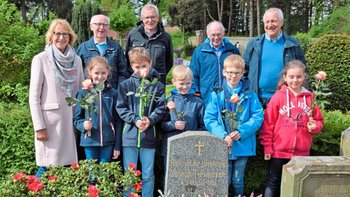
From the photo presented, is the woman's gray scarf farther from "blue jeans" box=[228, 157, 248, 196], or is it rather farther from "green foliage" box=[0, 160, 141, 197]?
Answer: "blue jeans" box=[228, 157, 248, 196]

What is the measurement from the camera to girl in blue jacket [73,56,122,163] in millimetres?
4449

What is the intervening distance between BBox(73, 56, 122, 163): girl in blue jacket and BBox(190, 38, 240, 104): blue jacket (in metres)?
1.12

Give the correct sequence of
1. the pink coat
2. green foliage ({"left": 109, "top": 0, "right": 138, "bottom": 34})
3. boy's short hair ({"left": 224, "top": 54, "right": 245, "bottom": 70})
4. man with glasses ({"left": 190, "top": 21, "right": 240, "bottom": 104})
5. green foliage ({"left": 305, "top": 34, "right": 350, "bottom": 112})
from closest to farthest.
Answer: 1. the pink coat
2. boy's short hair ({"left": 224, "top": 54, "right": 245, "bottom": 70})
3. man with glasses ({"left": 190, "top": 21, "right": 240, "bottom": 104})
4. green foliage ({"left": 305, "top": 34, "right": 350, "bottom": 112})
5. green foliage ({"left": 109, "top": 0, "right": 138, "bottom": 34})

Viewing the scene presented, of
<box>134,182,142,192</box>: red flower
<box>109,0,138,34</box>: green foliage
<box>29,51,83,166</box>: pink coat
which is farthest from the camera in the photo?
<box>109,0,138,34</box>: green foliage

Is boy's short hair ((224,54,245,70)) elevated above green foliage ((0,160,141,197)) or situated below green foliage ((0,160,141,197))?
above

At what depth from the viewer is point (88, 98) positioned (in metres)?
4.23

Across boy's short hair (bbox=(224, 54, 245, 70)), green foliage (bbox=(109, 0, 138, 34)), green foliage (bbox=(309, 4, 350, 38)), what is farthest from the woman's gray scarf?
green foliage (bbox=(109, 0, 138, 34))

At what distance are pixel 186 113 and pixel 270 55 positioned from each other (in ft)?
4.32

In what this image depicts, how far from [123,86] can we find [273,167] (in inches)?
71.4

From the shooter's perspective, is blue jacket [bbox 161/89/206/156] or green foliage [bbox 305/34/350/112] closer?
blue jacket [bbox 161/89/206/156]

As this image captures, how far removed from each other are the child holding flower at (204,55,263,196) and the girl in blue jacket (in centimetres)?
98

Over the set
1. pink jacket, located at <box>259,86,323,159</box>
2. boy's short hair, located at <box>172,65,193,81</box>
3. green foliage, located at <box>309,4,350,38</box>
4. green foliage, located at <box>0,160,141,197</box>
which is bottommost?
green foliage, located at <box>0,160,141,197</box>

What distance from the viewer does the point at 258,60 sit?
504cm

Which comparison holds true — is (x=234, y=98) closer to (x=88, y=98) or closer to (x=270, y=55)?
(x=270, y=55)
